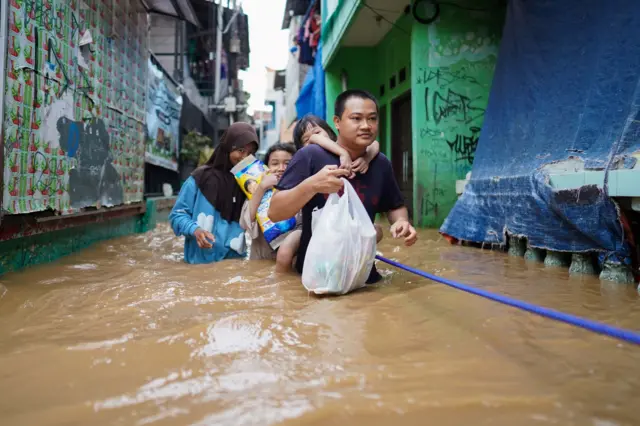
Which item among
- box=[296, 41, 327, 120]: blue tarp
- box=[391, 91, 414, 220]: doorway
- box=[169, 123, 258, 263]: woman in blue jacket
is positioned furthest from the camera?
box=[296, 41, 327, 120]: blue tarp

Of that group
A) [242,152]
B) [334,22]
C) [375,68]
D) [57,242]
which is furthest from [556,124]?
[375,68]

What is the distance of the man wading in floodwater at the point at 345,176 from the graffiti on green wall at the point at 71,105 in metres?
1.74

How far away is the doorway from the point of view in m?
8.25

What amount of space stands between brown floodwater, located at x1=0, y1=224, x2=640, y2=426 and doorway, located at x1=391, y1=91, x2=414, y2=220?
19.2 ft

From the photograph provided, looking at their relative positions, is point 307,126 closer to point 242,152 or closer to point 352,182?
point 242,152

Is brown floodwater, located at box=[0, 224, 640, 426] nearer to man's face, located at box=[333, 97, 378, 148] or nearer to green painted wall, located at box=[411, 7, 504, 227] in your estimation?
man's face, located at box=[333, 97, 378, 148]

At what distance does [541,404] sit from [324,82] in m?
10.1

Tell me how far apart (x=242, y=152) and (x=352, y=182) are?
1477mm

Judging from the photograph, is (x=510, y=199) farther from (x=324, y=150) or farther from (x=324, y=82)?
(x=324, y=82)

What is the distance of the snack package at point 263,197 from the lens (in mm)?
3354

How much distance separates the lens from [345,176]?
2.42m

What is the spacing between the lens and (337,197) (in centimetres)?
229

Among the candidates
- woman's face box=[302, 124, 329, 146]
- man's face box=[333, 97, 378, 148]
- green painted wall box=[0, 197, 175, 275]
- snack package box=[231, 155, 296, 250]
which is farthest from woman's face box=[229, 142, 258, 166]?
green painted wall box=[0, 197, 175, 275]

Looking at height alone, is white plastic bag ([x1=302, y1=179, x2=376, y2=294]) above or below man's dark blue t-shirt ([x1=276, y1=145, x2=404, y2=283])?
below
